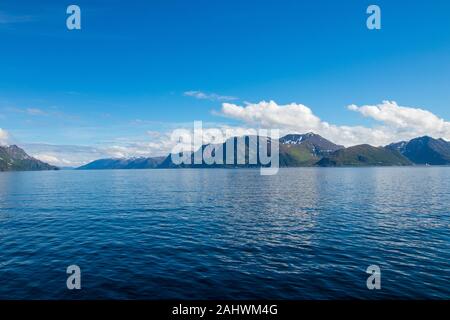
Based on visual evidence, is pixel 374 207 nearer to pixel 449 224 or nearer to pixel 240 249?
pixel 449 224

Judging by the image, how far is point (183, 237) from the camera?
50062 millimetres

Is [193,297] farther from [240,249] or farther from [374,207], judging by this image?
[374,207]

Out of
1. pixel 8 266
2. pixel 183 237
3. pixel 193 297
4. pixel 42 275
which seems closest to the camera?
pixel 193 297

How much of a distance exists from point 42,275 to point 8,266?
7149 millimetres

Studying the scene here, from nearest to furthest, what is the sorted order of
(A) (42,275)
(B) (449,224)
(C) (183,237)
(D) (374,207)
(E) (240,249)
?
(A) (42,275) < (E) (240,249) < (C) (183,237) < (B) (449,224) < (D) (374,207)

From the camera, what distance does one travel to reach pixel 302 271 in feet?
113

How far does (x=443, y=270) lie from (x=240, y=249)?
83.5ft

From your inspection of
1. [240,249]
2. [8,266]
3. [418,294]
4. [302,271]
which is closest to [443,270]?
[418,294]
